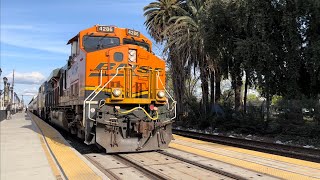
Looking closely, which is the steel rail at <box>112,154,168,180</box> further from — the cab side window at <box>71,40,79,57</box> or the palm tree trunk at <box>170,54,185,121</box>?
A: the palm tree trunk at <box>170,54,185,121</box>

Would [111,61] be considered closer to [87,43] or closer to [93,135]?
[87,43]

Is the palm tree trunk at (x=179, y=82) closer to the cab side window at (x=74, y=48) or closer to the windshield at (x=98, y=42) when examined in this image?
the cab side window at (x=74, y=48)

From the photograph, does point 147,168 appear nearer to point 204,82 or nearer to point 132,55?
point 132,55

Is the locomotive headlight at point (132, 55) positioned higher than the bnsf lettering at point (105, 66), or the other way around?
the locomotive headlight at point (132, 55)

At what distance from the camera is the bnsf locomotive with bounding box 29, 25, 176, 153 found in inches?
384

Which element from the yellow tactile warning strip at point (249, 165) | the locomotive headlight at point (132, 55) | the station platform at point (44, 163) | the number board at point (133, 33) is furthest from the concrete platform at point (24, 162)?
the number board at point (133, 33)

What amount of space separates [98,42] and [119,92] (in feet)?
7.65

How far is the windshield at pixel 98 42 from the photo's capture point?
36.9 feet

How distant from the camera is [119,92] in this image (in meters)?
9.91

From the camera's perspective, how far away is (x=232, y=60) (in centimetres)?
2036

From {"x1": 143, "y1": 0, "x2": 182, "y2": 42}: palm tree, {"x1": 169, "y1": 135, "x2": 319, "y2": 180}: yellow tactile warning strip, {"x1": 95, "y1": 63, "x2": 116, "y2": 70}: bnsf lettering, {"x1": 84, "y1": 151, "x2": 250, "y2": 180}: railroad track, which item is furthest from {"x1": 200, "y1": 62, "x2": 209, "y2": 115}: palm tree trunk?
{"x1": 84, "y1": 151, "x2": 250, "y2": 180}: railroad track

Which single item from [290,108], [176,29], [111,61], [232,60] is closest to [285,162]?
[111,61]

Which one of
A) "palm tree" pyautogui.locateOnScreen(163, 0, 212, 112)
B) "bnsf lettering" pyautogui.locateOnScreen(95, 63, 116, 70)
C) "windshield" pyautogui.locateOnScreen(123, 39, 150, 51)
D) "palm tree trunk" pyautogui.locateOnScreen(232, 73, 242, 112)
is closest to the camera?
"bnsf lettering" pyautogui.locateOnScreen(95, 63, 116, 70)

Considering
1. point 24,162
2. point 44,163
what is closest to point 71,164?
point 44,163
